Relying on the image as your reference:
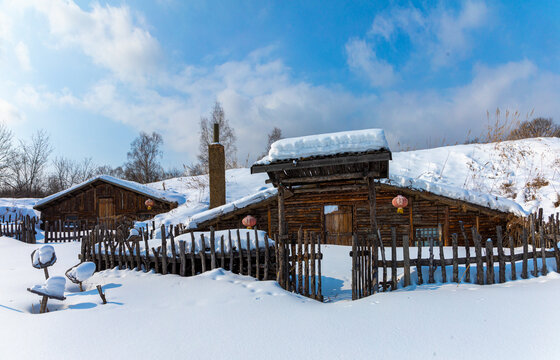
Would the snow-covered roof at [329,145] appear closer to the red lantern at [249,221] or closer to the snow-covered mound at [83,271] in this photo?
the snow-covered mound at [83,271]

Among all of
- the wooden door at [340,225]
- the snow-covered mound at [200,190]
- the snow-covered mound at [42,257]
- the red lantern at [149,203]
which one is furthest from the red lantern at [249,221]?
the red lantern at [149,203]

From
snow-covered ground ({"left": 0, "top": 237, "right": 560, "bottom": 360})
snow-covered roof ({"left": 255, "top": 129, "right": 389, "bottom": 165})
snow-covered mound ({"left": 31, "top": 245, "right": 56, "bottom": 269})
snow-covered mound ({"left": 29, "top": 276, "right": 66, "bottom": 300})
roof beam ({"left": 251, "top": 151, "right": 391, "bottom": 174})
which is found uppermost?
snow-covered roof ({"left": 255, "top": 129, "right": 389, "bottom": 165})

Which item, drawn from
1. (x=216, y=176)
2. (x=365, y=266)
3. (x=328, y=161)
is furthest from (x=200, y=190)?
(x=365, y=266)

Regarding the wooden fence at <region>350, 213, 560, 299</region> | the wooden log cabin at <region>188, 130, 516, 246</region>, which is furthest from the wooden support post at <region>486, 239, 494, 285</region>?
the wooden log cabin at <region>188, 130, 516, 246</region>

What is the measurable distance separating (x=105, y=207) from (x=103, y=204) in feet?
0.83

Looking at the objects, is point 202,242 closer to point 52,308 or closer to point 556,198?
point 52,308

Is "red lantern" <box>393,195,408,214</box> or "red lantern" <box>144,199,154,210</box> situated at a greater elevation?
"red lantern" <box>144,199,154,210</box>

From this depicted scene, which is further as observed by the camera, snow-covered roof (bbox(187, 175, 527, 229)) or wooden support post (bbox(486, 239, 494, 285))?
snow-covered roof (bbox(187, 175, 527, 229))

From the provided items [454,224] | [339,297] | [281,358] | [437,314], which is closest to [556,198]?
[454,224]

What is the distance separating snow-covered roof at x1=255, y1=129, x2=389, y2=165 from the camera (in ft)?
20.7

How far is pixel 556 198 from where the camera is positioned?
13.5m

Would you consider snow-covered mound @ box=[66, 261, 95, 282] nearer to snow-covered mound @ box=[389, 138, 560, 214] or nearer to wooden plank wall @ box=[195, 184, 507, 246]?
wooden plank wall @ box=[195, 184, 507, 246]

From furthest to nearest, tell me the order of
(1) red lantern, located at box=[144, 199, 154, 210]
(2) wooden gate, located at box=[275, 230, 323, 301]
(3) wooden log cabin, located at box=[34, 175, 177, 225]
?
(3) wooden log cabin, located at box=[34, 175, 177, 225] < (1) red lantern, located at box=[144, 199, 154, 210] < (2) wooden gate, located at box=[275, 230, 323, 301]

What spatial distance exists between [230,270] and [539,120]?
47.6 metres
